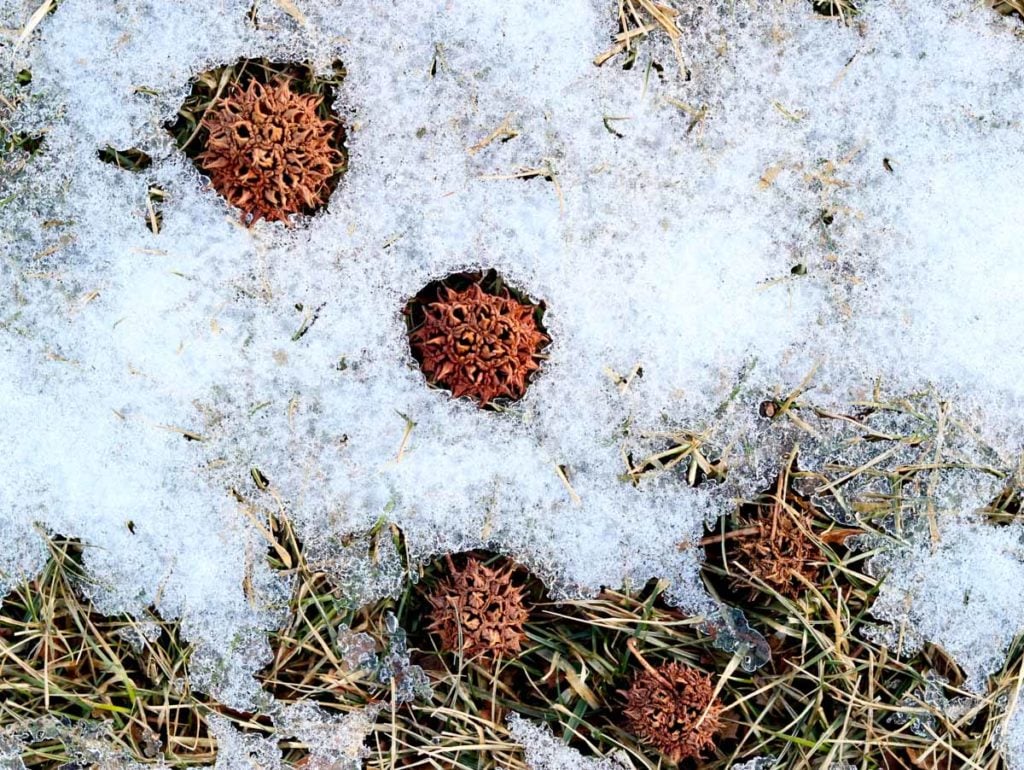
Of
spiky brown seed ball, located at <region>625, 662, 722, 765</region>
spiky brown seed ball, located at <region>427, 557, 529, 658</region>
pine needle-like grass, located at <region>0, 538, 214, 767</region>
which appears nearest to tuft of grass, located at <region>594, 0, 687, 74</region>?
spiky brown seed ball, located at <region>427, 557, 529, 658</region>

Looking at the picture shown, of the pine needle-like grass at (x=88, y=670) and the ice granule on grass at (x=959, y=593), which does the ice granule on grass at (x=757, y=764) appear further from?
the pine needle-like grass at (x=88, y=670)

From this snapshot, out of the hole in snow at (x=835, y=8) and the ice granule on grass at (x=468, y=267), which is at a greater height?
the hole in snow at (x=835, y=8)

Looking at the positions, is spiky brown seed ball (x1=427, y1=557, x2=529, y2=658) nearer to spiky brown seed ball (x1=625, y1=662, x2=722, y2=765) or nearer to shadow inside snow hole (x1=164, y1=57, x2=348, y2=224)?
spiky brown seed ball (x1=625, y1=662, x2=722, y2=765)

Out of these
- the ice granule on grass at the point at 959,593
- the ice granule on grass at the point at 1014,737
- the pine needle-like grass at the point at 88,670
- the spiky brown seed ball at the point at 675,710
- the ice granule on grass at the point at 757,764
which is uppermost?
the ice granule on grass at the point at 959,593

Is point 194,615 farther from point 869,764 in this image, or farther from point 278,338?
point 869,764

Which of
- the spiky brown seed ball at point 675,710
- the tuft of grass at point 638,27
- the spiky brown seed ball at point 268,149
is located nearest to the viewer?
the spiky brown seed ball at point 268,149

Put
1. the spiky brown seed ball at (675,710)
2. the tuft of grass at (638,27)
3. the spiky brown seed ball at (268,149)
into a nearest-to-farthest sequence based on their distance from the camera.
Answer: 1. the spiky brown seed ball at (268,149)
2. the spiky brown seed ball at (675,710)
3. the tuft of grass at (638,27)

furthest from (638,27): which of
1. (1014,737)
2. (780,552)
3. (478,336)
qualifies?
(1014,737)

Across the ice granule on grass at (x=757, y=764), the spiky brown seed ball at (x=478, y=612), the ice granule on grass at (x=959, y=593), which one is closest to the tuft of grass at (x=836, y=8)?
the ice granule on grass at (x=959, y=593)
